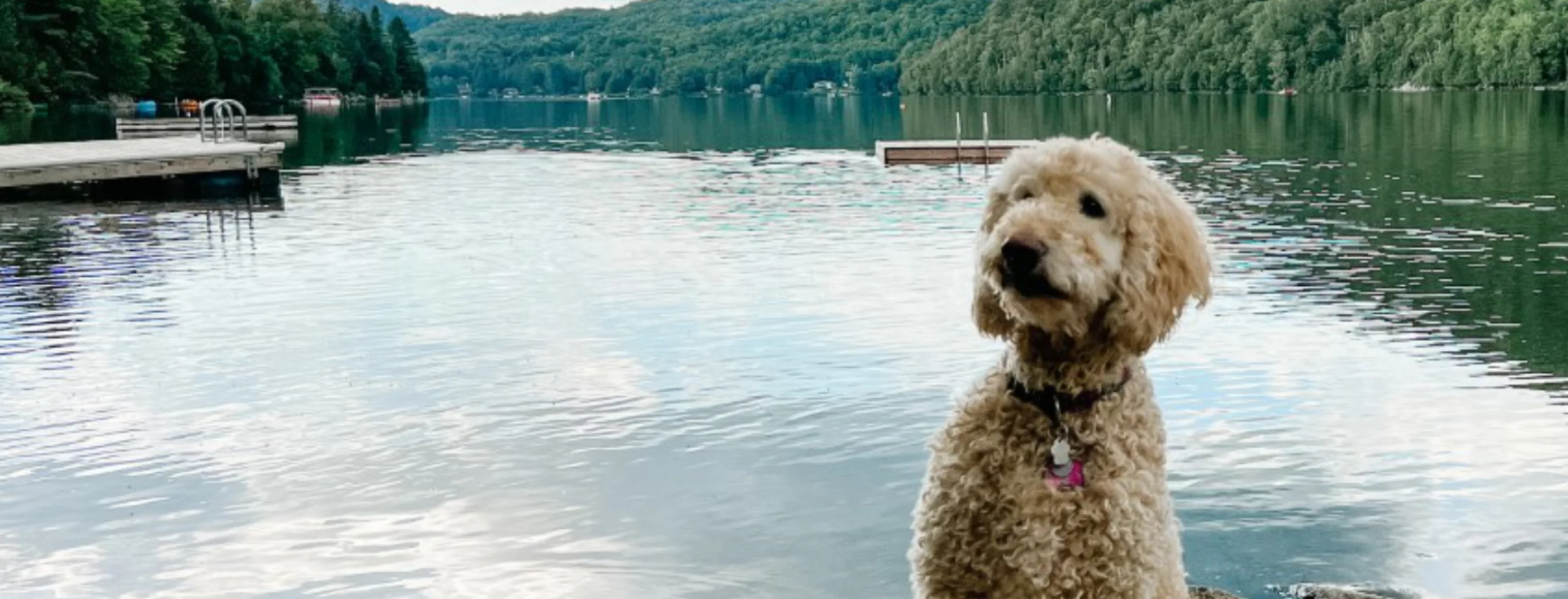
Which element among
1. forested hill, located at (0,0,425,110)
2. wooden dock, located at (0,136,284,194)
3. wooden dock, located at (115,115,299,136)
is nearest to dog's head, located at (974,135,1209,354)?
wooden dock, located at (0,136,284,194)

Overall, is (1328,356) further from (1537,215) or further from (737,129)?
(737,129)

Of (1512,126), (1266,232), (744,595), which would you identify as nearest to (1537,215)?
(1266,232)

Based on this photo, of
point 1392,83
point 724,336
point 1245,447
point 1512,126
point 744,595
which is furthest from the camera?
point 1392,83

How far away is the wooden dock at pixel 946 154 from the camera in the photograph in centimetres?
5391

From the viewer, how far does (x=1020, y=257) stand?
4.08 m

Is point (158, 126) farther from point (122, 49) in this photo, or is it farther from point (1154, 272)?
point (1154, 272)

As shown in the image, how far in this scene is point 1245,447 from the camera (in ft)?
44.4

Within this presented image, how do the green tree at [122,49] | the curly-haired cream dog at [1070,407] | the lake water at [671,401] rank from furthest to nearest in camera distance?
the green tree at [122,49] → the lake water at [671,401] → the curly-haired cream dog at [1070,407]

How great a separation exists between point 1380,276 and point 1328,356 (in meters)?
7.06

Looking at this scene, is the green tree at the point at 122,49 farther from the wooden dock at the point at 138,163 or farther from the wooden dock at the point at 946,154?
the wooden dock at the point at 946,154

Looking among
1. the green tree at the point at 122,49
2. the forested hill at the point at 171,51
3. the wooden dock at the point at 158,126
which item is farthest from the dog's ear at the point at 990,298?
the green tree at the point at 122,49

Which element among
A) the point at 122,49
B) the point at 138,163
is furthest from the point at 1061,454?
the point at 122,49

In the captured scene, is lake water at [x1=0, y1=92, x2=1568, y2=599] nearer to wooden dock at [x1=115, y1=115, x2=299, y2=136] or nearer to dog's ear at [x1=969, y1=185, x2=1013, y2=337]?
dog's ear at [x1=969, y1=185, x2=1013, y2=337]

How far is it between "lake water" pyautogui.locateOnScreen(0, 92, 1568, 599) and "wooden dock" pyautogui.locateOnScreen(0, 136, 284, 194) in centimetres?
315
